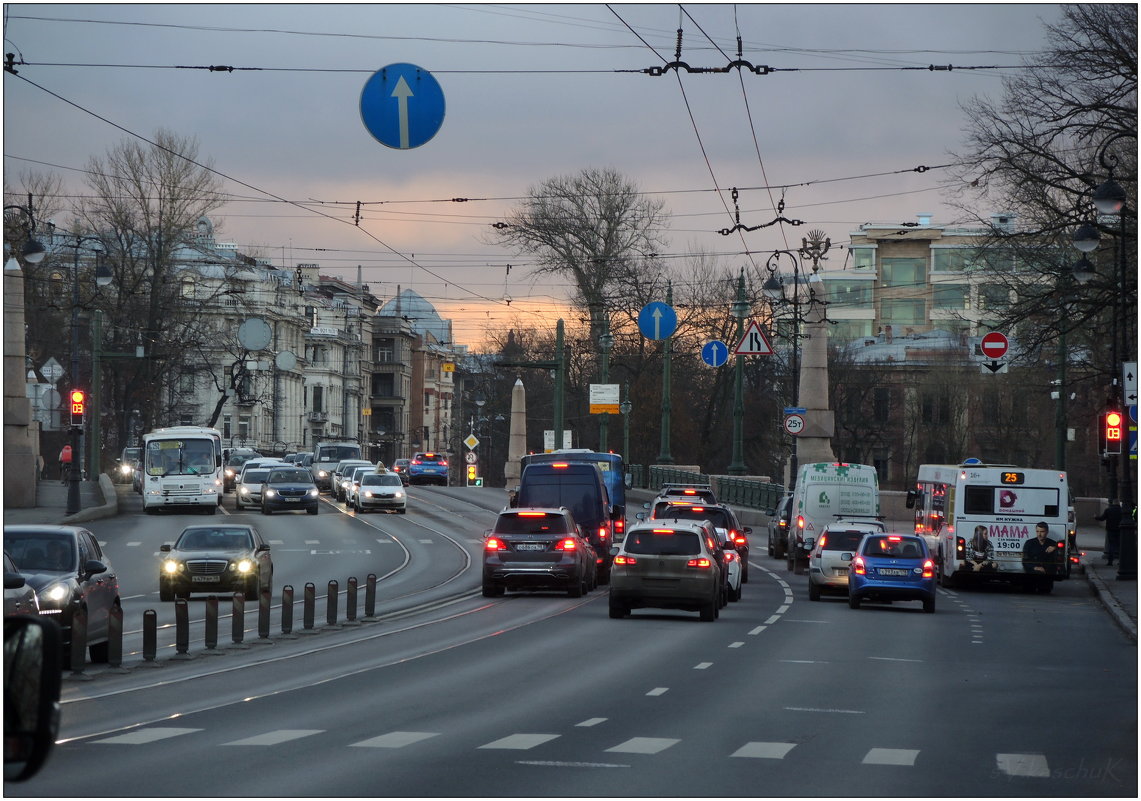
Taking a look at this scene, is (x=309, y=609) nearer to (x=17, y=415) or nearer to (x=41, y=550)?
(x=41, y=550)

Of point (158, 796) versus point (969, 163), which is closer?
point (158, 796)

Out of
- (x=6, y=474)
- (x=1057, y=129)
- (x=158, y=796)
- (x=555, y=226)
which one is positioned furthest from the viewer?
(x=555, y=226)

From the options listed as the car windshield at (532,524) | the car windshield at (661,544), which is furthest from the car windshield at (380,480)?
the car windshield at (661,544)

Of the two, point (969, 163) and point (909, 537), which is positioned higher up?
point (969, 163)

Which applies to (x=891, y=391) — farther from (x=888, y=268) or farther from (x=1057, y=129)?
(x=1057, y=129)

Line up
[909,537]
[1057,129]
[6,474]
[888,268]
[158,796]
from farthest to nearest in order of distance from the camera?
[888,268]
[6,474]
[1057,129]
[909,537]
[158,796]

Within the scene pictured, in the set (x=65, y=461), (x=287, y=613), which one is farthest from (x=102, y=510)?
(x=287, y=613)

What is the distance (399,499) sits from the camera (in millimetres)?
64188

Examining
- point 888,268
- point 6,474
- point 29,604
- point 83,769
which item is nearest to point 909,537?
point 29,604

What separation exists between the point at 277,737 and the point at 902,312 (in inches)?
5041

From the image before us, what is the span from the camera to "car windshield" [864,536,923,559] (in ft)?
101

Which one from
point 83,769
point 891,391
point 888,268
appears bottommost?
point 83,769

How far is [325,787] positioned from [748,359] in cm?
8353

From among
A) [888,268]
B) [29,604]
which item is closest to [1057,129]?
[29,604]
